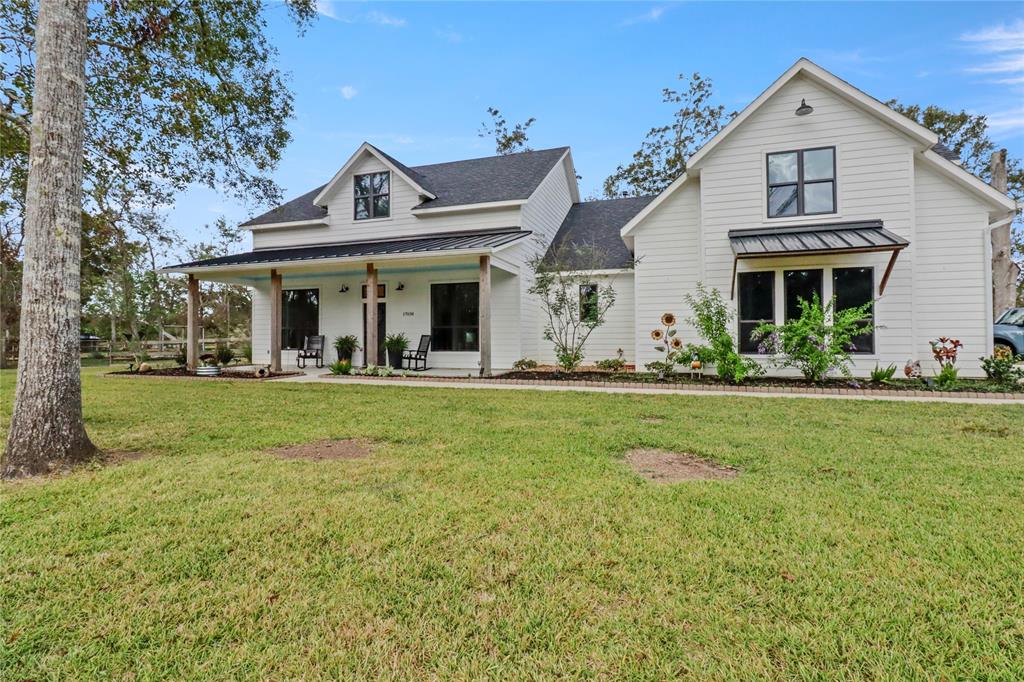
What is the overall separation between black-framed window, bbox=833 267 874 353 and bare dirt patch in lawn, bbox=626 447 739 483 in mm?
7384

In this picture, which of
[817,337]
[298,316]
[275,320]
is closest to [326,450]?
[817,337]

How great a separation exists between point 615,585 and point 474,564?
688 mm

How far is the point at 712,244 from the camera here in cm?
1029

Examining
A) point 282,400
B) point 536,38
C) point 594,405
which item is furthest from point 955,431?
point 536,38

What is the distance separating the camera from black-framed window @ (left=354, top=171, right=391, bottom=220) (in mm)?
14438

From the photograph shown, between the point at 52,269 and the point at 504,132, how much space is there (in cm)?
2385

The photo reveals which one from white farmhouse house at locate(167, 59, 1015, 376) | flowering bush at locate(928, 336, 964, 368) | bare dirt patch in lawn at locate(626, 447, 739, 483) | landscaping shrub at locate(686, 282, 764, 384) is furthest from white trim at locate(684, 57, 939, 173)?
bare dirt patch in lawn at locate(626, 447, 739, 483)

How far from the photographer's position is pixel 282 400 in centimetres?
762

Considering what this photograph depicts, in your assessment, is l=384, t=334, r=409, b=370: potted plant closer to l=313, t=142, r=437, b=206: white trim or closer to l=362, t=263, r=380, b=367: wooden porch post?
l=362, t=263, r=380, b=367: wooden porch post

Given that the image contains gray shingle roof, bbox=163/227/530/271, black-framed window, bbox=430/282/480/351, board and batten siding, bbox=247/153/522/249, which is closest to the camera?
gray shingle roof, bbox=163/227/530/271

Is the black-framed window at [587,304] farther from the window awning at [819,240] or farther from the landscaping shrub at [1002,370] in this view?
the landscaping shrub at [1002,370]

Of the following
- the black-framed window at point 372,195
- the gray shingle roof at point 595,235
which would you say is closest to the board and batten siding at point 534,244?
the gray shingle roof at point 595,235

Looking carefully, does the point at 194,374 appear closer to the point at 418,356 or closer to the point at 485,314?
the point at 418,356

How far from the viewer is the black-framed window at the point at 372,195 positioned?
47.4 ft
